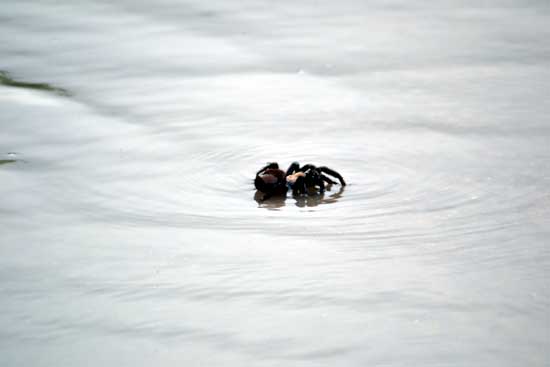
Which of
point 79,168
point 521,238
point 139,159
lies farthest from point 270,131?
point 521,238

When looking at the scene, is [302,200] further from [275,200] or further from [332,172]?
[332,172]

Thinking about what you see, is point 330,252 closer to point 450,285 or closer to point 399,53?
point 450,285

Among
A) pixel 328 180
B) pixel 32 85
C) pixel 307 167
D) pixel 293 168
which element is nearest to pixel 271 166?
pixel 293 168

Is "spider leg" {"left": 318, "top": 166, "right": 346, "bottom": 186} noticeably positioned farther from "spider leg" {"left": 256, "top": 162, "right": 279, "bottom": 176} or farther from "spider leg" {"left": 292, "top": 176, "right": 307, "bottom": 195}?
"spider leg" {"left": 256, "top": 162, "right": 279, "bottom": 176}

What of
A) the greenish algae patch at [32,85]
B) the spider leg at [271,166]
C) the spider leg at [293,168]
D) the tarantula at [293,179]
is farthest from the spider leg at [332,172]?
the greenish algae patch at [32,85]

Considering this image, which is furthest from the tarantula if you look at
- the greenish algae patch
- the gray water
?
the greenish algae patch
